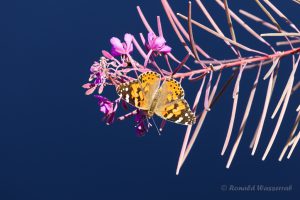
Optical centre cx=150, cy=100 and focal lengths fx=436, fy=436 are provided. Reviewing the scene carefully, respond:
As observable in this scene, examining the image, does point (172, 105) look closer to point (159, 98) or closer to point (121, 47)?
point (159, 98)

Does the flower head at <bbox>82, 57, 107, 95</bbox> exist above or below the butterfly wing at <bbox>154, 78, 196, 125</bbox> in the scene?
above

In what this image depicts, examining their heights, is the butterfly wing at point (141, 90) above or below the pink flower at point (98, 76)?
below

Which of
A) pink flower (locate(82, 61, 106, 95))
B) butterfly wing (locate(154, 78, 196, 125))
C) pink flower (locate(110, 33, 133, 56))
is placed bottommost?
butterfly wing (locate(154, 78, 196, 125))

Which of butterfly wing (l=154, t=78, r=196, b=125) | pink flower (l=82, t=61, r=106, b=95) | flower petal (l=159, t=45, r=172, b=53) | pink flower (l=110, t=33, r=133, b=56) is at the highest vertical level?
pink flower (l=110, t=33, r=133, b=56)

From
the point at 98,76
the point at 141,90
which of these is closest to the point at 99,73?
the point at 98,76

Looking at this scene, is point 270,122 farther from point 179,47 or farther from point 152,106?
point 152,106
